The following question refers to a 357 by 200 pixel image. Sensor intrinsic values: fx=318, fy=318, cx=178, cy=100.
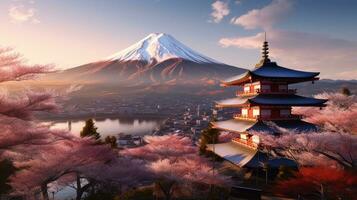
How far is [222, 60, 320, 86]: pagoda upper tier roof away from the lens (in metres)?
19.2

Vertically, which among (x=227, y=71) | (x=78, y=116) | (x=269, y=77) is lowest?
(x=78, y=116)

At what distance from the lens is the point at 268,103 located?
1872 centimetres

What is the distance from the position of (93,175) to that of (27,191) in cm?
300

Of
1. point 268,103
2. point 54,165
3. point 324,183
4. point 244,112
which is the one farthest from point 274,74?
point 54,165

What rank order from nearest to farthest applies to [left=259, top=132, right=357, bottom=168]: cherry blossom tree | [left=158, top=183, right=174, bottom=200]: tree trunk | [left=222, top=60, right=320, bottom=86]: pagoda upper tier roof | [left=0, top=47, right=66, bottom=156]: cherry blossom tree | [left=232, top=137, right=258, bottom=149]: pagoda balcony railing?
[left=0, top=47, right=66, bottom=156]: cherry blossom tree
[left=259, top=132, right=357, bottom=168]: cherry blossom tree
[left=158, top=183, right=174, bottom=200]: tree trunk
[left=222, top=60, right=320, bottom=86]: pagoda upper tier roof
[left=232, top=137, right=258, bottom=149]: pagoda balcony railing

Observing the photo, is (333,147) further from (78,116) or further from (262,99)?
(78,116)

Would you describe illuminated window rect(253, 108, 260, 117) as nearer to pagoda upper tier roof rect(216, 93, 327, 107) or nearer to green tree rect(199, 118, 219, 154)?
pagoda upper tier roof rect(216, 93, 327, 107)

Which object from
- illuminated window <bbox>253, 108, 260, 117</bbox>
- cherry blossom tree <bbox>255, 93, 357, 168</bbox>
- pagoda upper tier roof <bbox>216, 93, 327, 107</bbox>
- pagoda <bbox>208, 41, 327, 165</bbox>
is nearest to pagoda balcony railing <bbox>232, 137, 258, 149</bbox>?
pagoda <bbox>208, 41, 327, 165</bbox>

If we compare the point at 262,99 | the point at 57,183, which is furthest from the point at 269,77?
the point at 57,183

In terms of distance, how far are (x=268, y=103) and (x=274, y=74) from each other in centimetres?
208

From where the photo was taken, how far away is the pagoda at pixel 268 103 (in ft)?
61.5

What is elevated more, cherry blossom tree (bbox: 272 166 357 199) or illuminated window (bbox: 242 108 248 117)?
illuminated window (bbox: 242 108 248 117)

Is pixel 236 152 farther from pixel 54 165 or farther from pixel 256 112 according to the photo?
pixel 54 165

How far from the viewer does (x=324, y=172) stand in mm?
13797
